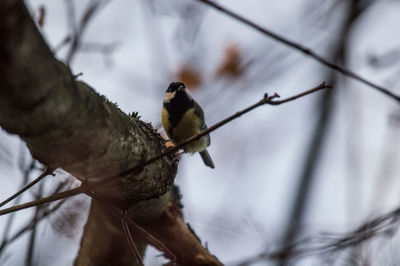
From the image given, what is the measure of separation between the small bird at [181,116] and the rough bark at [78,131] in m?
0.74

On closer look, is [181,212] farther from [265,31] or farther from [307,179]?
[265,31]

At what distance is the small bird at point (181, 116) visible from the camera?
298 centimetres

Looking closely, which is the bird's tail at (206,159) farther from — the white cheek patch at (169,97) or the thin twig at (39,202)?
the thin twig at (39,202)

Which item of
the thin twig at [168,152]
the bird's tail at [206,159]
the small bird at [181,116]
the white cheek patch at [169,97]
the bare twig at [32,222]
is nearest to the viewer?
the thin twig at [168,152]

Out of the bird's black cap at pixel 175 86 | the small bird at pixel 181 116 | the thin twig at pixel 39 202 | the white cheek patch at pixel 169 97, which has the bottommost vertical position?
the thin twig at pixel 39 202

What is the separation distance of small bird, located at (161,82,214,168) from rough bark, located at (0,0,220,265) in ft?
2.44

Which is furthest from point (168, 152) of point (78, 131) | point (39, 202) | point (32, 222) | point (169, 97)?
point (169, 97)

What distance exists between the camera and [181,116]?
9.84 ft

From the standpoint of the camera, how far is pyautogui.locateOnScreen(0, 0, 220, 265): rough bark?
0.96m

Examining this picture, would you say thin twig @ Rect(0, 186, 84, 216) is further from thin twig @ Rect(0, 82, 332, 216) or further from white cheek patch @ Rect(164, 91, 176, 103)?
white cheek patch @ Rect(164, 91, 176, 103)

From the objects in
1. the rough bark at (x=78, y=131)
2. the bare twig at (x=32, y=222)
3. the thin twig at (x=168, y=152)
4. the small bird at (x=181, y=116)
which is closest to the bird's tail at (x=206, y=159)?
the small bird at (x=181, y=116)

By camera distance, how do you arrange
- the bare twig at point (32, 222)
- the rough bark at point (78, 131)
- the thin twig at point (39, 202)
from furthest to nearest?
1. the bare twig at point (32, 222)
2. the thin twig at point (39, 202)
3. the rough bark at point (78, 131)

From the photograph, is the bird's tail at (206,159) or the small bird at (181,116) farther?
the bird's tail at (206,159)

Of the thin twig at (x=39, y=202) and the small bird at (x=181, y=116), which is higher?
the small bird at (x=181, y=116)
